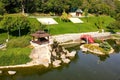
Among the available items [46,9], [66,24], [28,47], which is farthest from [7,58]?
[46,9]

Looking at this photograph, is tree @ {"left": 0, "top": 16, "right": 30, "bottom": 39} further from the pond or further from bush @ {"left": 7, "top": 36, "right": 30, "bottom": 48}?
the pond

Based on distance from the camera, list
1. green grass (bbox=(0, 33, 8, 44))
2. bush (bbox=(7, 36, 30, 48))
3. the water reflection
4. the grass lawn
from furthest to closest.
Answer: the grass lawn
the water reflection
green grass (bbox=(0, 33, 8, 44))
bush (bbox=(7, 36, 30, 48))

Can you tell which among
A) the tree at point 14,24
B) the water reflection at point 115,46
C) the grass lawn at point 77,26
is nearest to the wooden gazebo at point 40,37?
the tree at point 14,24

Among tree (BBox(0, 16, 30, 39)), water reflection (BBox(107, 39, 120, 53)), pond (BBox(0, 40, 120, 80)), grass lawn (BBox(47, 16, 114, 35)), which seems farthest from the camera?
grass lawn (BBox(47, 16, 114, 35))

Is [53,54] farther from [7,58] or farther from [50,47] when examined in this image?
[7,58]

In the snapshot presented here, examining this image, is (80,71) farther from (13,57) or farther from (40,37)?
(40,37)

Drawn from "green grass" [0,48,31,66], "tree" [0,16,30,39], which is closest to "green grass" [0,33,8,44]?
"tree" [0,16,30,39]
